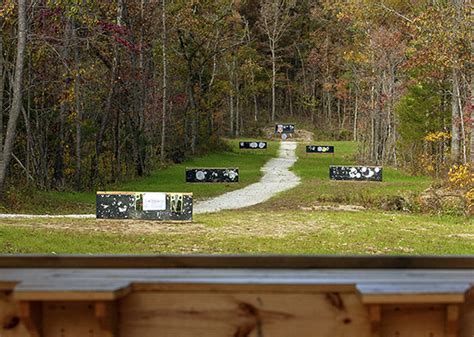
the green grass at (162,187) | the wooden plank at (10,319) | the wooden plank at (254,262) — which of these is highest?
the wooden plank at (254,262)

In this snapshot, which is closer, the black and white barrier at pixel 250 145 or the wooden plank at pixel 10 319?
the wooden plank at pixel 10 319

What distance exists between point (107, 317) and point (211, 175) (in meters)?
26.1

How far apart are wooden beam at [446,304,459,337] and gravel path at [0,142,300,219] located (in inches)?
586

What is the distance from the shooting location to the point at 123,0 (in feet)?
93.1

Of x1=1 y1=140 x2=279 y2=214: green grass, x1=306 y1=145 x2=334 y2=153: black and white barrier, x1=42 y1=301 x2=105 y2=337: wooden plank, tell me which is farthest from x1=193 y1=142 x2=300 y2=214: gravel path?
x1=42 y1=301 x2=105 y2=337: wooden plank

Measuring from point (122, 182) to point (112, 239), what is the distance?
1551cm

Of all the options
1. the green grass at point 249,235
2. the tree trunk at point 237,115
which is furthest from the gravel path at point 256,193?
the tree trunk at point 237,115

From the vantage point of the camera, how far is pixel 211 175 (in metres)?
28.8

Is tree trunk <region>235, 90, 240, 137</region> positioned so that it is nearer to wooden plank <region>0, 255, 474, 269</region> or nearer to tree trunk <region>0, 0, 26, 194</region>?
tree trunk <region>0, 0, 26, 194</region>

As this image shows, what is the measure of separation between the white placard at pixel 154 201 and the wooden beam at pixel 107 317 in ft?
45.2

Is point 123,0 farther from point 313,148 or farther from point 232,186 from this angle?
point 313,148

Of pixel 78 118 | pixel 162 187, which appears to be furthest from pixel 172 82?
pixel 78 118

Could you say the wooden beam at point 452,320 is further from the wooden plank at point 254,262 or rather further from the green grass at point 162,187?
the green grass at point 162,187

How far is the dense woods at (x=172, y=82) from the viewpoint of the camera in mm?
22172
